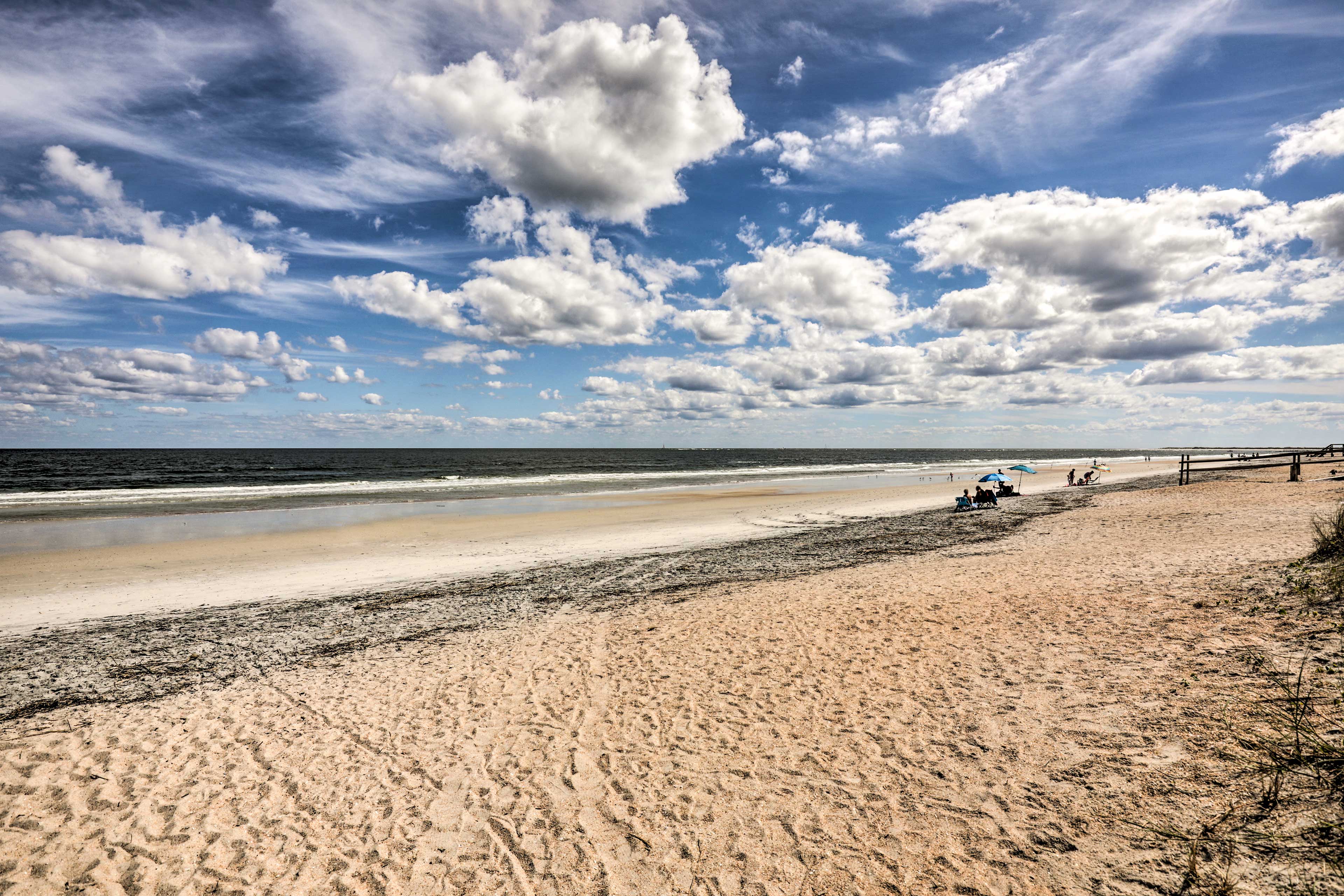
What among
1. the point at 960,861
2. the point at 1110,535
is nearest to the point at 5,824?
the point at 960,861

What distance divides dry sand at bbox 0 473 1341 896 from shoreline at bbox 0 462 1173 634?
6.79m

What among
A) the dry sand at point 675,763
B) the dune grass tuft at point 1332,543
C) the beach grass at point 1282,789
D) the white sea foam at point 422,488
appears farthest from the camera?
the white sea foam at point 422,488

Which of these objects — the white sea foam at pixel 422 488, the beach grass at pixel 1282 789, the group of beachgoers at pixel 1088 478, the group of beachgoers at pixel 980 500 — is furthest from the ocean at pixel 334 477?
the beach grass at pixel 1282 789

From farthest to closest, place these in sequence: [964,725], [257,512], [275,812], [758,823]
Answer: [257,512] < [964,725] < [275,812] < [758,823]

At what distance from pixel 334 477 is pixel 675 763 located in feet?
203

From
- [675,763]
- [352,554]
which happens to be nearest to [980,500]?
[675,763]

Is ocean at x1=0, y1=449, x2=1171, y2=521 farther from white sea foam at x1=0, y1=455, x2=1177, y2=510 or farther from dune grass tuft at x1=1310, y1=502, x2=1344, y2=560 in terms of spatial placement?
dune grass tuft at x1=1310, y1=502, x2=1344, y2=560

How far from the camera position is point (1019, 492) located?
116 feet

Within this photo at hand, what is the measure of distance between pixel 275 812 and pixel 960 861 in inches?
247

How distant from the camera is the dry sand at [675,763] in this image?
15.5ft

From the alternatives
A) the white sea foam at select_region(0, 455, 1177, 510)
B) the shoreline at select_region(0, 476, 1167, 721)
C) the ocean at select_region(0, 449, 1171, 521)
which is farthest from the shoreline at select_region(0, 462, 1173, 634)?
the white sea foam at select_region(0, 455, 1177, 510)

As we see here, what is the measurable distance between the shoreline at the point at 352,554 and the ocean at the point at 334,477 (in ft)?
39.3

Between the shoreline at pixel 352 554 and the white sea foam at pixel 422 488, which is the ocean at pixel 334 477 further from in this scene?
the shoreline at pixel 352 554

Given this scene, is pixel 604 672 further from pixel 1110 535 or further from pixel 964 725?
pixel 1110 535
